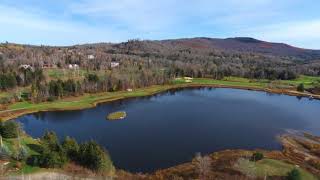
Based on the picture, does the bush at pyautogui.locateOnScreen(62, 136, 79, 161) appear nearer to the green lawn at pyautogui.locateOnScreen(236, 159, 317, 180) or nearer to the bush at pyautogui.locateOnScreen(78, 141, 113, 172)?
the bush at pyautogui.locateOnScreen(78, 141, 113, 172)

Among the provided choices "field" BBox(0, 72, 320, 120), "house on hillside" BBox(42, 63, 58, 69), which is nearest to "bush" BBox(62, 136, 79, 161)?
"field" BBox(0, 72, 320, 120)

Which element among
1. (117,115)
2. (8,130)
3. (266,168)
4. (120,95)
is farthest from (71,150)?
(120,95)

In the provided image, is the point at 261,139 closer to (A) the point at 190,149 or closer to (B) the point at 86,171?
(A) the point at 190,149

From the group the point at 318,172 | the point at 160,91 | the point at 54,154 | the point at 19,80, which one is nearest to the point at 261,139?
the point at 318,172

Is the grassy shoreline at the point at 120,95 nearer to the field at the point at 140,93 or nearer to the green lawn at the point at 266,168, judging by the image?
the field at the point at 140,93

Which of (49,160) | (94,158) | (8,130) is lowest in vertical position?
(49,160)

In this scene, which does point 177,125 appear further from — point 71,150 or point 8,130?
point 8,130
